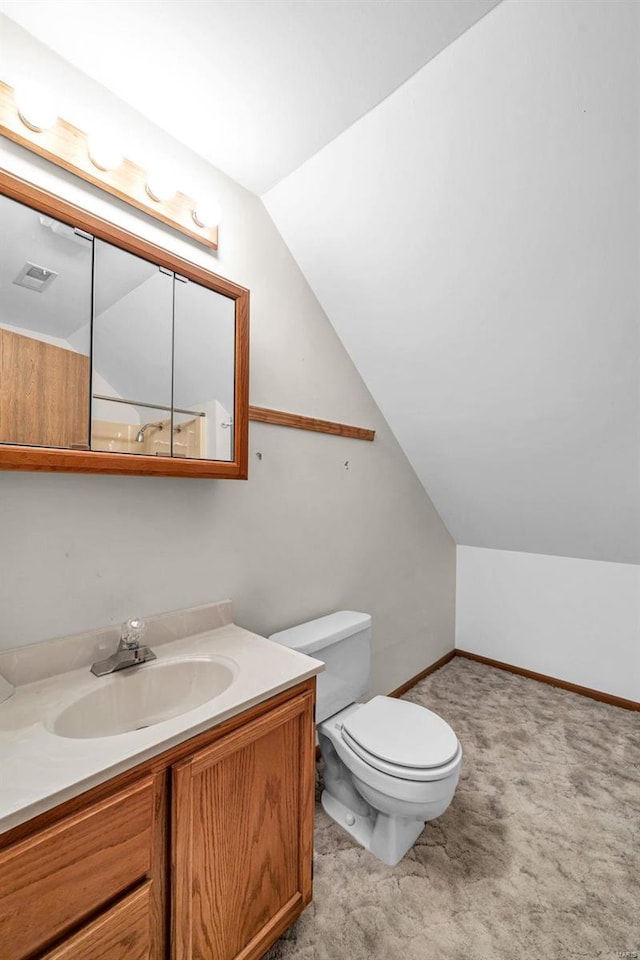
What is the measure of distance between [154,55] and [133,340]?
0.79 m

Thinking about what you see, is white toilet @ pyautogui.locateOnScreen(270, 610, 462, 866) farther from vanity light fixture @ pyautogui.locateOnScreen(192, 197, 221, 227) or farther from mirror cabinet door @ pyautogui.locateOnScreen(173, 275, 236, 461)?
vanity light fixture @ pyautogui.locateOnScreen(192, 197, 221, 227)

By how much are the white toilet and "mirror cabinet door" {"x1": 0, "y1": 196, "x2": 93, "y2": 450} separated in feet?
3.56

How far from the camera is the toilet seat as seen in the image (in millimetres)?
1380

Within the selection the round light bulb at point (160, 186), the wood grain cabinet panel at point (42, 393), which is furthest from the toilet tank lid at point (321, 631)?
the round light bulb at point (160, 186)

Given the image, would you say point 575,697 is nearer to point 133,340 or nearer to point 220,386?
point 220,386

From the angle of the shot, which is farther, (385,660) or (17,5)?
(385,660)

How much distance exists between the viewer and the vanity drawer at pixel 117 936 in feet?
2.51

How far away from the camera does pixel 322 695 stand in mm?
1685

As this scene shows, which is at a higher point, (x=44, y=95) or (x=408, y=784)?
(x=44, y=95)

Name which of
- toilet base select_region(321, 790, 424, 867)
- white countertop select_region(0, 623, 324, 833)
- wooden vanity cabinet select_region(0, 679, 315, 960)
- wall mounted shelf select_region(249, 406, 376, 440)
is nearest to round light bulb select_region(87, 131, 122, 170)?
wall mounted shelf select_region(249, 406, 376, 440)

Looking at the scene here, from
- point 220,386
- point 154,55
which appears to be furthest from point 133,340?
point 154,55

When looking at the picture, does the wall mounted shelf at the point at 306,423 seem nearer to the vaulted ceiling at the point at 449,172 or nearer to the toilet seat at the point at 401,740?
the vaulted ceiling at the point at 449,172

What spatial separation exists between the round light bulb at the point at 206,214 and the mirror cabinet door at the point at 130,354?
315mm

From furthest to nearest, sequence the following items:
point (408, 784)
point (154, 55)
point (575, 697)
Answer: point (575, 697)
point (408, 784)
point (154, 55)
